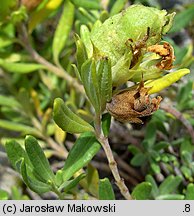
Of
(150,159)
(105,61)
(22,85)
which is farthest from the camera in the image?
(22,85)

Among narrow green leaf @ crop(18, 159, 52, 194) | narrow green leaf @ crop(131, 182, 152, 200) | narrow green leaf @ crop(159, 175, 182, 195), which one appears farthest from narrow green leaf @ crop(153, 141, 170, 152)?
narrow green leaf @ crop(18, 159, 52, 194)

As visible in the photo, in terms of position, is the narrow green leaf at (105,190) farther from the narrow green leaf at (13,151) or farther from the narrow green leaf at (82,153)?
the narrow green leaf at (13,151)

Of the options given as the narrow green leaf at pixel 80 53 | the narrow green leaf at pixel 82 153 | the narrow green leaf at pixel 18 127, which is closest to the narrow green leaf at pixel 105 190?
the narrow green leaf at pixel 82 153

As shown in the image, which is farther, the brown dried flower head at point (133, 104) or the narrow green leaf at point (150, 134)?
the narrow green leaf at point (150, 134)

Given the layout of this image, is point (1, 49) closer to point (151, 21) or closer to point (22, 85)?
point (22, 85)

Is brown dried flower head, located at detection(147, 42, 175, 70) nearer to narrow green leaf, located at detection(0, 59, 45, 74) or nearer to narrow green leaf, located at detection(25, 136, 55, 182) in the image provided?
narrow green leaf, located at detection(25, 136, 55, 182)

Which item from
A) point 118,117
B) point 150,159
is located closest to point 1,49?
point 150,159
